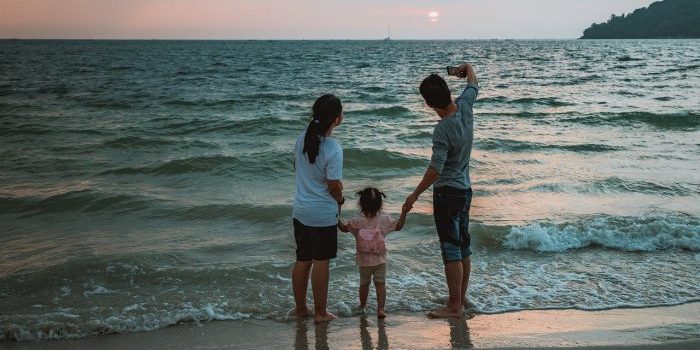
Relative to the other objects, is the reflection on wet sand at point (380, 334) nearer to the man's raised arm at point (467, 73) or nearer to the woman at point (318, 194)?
the woman at point (318, 194)

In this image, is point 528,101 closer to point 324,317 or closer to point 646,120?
point 646,120

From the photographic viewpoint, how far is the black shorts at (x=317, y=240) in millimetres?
4566

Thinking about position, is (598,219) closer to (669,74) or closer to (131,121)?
(131,121)

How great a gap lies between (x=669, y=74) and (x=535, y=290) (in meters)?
34.0

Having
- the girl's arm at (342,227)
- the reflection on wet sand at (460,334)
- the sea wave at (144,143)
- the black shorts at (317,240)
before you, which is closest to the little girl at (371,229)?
the girl's arm at (342,227)

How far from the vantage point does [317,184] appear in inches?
176

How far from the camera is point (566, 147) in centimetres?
1370

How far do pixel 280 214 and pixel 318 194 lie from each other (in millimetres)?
4084

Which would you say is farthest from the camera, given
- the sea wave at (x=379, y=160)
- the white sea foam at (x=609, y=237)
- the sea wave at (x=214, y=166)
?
the sea wave at (x=379, y=160)

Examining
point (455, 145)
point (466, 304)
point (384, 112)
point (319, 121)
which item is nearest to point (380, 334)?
point (466, 304)

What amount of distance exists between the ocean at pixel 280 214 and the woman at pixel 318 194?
1.87 ft

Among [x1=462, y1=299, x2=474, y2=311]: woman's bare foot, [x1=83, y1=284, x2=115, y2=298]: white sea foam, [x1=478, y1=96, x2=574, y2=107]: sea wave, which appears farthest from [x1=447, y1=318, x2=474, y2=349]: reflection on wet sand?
[x1=478, y1=96, x2=574, y2=107]: sea wave

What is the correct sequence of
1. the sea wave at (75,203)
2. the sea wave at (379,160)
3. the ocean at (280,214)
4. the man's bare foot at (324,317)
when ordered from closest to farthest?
the man's bare foot at (324,317) → the ocean at (280,214) → the sea wave at (75,203) → the sea wave at (379,160)

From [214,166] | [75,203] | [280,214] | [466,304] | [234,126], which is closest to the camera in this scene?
[466,304]
